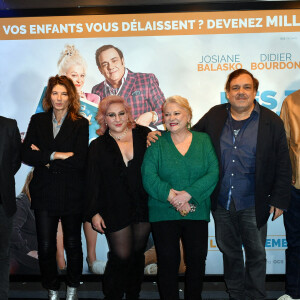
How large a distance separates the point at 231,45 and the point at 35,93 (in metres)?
1.91

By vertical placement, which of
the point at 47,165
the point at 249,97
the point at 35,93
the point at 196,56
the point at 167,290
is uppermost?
the point at 196,56

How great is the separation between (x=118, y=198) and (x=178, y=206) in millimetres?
423

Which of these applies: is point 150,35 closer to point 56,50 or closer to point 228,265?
point 56,50

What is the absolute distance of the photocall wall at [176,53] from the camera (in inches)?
136

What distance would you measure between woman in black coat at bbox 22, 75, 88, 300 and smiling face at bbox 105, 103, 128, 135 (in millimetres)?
340

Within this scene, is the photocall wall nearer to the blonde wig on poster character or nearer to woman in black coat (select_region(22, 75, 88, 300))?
the blonde wig on poster character

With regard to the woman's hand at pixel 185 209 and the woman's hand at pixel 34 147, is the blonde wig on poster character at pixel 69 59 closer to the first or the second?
the woman's hand at pixel 34 147

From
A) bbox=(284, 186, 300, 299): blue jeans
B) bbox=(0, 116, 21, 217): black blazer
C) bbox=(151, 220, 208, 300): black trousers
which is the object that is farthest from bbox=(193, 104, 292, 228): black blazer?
bbox=(0, 116, 21, 217): black blazer

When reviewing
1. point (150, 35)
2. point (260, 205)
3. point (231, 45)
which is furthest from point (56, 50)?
point (260, 205)

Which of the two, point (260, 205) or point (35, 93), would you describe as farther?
point (35, 93)

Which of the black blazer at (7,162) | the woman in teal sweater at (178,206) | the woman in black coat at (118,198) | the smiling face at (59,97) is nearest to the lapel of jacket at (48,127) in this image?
the smiling face at (59,97)

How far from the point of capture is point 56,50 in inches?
140

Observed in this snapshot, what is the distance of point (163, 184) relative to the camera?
7.99ft

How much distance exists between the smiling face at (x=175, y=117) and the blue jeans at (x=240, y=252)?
709mm
